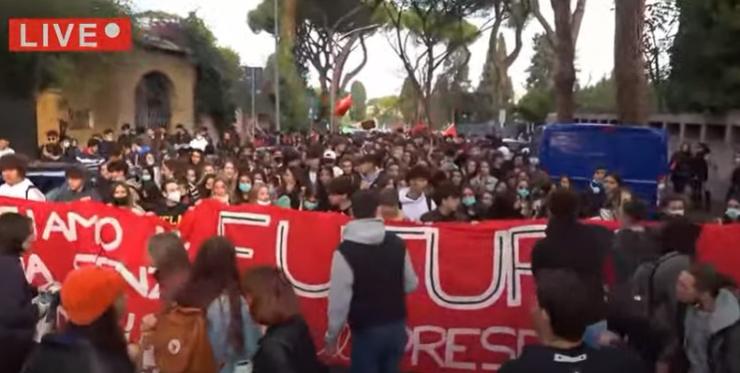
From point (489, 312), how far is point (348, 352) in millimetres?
1002

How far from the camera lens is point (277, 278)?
15.7 feet

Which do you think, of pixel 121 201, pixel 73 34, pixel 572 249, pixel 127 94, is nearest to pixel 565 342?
pixel 572 249

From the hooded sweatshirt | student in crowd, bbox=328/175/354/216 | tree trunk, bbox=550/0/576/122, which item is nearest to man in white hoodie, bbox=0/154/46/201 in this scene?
student in crowd, bbox=328/175/354/216

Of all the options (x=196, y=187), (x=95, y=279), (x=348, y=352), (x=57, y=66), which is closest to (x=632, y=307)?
(x=348, y=352)

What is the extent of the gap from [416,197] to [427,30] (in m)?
44.6

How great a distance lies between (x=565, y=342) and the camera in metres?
3.69

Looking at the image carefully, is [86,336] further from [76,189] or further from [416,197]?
[416,197]

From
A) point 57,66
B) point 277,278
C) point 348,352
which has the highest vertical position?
point 57,66

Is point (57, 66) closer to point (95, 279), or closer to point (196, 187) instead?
point (196, 187)

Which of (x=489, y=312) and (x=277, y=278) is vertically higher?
(x=277, y=278)

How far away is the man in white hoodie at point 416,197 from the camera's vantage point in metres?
10.7

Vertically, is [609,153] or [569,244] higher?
[609,153]

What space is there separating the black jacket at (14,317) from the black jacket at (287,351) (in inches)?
52.3

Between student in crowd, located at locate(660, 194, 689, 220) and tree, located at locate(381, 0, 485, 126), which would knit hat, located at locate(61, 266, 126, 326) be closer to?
student in crowd, located at locate(660, 194, 689, 220)
